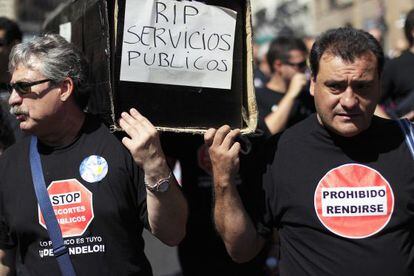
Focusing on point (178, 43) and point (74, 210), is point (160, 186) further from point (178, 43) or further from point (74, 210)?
point (178, 43)

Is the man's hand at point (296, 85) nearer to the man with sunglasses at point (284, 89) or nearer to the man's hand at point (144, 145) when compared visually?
the man with sunglasses at point (284, 89)

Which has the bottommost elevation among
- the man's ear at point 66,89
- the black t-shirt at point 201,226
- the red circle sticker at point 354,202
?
the black t-shirt at point 201,226

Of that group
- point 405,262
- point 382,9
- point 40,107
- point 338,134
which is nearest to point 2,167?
point 40,107

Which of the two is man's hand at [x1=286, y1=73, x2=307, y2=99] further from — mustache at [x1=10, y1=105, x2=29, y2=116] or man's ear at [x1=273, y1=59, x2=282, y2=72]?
mustache at [x1=10, y1=105, x2=29, y2=116]

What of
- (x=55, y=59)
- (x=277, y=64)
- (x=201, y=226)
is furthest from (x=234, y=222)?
(x=277, y=64)

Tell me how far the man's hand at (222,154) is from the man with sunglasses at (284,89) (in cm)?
187

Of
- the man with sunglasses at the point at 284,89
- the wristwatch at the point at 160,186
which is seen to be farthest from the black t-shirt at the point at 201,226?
the wristwatch at the point at 160,186

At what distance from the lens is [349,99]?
286cm

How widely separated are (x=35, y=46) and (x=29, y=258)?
91cm

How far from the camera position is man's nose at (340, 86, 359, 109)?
285 cm

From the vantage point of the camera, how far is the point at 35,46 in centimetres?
309

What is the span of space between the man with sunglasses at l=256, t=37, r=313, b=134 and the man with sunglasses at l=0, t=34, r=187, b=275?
1.86m

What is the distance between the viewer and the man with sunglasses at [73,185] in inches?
117

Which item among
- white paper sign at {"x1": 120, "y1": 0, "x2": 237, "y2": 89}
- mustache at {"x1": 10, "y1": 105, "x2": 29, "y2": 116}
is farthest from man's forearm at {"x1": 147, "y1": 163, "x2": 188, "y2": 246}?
mustache at {"x1": 10, "y1": 105, "x2": 29, "y2": 116}
